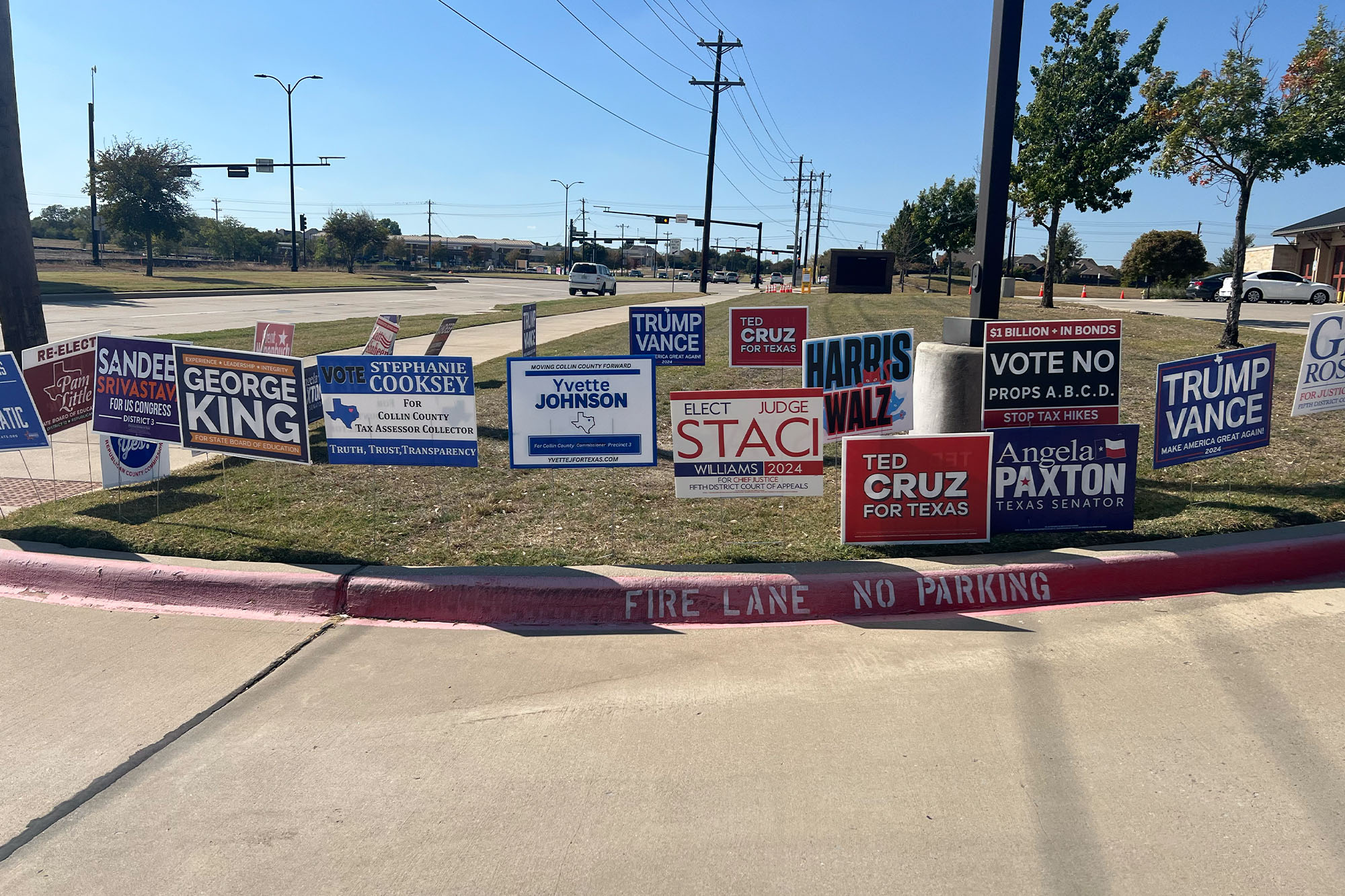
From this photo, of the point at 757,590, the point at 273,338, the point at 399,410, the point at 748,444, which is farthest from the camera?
the point at 273,338

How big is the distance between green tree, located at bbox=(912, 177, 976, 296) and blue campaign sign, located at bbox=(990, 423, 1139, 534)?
6294 centimetres

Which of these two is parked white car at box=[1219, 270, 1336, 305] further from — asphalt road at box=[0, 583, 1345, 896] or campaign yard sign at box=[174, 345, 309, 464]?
campaign yard sign at box=[174, 345, 309, 464]

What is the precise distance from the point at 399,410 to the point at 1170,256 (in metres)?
64.1

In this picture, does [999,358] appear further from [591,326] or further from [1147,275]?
[1147,275]

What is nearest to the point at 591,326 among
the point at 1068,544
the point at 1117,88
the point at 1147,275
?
the point at 1117,88

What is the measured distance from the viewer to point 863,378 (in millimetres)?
8148

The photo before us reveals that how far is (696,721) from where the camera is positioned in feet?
13.9

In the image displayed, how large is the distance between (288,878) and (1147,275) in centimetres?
6704

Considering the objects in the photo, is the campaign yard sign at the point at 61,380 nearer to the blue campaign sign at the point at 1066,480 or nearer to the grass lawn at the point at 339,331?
the grass lawn at the point at 339,331

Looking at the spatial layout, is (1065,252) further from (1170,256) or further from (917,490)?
(917,490)

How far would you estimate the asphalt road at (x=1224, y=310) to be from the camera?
83.2ft

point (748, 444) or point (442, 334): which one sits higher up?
point (442, 334)

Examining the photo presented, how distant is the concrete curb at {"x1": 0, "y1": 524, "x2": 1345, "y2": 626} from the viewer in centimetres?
556

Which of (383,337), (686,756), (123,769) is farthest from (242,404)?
(383,337)
